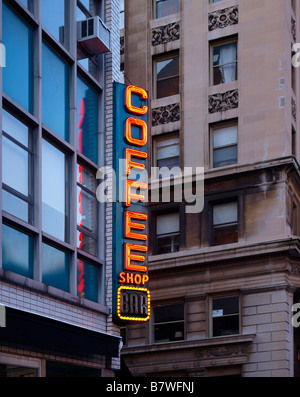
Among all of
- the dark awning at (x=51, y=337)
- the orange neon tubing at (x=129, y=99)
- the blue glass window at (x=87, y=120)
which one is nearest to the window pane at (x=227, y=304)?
the orange neon tubing at (x=129, y=99)

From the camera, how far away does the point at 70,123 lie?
23312 mm

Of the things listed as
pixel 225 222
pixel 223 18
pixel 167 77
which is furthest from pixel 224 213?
pixel 223 18

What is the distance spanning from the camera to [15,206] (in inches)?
Answer: 790

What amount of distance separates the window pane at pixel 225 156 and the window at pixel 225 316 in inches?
245

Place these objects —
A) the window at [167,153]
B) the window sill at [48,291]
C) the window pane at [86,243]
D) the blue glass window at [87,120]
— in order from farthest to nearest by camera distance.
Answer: the window at [167,153] < the blue glass window at [87,120] < the window pane at [86,243] < the window sill at [48,291]

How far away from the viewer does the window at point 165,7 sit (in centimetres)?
4159

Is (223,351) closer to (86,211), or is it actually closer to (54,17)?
(86,211)

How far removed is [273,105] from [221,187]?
4.37 metres

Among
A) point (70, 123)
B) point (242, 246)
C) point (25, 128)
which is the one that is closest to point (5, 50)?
point (25, 128)

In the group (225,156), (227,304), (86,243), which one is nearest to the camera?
(86,243)

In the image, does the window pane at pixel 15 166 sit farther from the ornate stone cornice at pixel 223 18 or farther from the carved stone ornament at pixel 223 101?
the ornate stone cornice at pixel 223 18

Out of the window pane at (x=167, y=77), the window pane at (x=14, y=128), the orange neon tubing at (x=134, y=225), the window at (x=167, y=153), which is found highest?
the window pane at (x=167, y=77)

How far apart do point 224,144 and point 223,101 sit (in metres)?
2.01

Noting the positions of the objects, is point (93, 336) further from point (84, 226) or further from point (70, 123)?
point (70, 123)
